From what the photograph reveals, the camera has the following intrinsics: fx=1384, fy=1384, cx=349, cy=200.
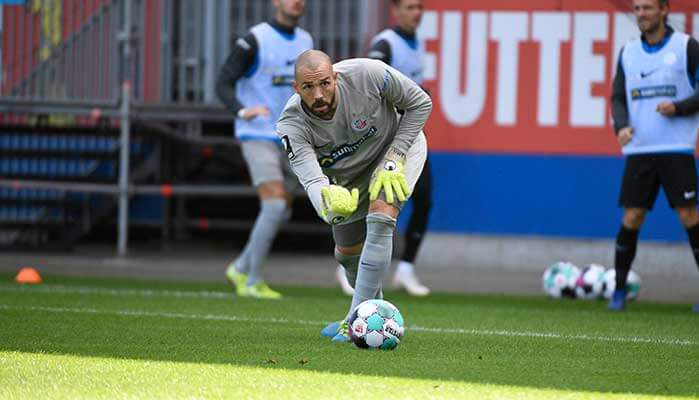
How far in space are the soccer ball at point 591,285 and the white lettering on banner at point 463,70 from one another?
118 inches

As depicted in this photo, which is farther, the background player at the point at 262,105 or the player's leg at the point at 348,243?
the background player at the point at 262,105

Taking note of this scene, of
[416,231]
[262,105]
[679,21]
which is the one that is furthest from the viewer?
[679,21]

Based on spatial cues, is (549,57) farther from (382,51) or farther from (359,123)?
(359,123)

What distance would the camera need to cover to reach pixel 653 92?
10180mm

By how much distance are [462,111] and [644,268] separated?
93.2 inches

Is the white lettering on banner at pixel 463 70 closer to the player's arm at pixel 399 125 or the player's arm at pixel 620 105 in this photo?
the player's arm at pixel 620 105

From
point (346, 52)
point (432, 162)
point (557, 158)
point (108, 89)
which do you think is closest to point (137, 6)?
point (108, 89)

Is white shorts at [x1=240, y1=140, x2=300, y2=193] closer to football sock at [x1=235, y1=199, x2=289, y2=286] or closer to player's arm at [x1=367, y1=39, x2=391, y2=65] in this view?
football sock at [x1=235, y1=199, x2=289, y2=286]

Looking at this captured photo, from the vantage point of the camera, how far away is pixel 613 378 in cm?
616

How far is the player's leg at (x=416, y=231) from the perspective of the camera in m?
11.4

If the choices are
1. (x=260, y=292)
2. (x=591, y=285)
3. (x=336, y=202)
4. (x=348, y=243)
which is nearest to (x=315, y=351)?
A: (x=336, y=202)

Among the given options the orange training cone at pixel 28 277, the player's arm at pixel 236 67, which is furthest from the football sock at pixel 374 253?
the orange training cone at pixel 28 277

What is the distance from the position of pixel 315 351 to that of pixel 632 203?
12.8 feet

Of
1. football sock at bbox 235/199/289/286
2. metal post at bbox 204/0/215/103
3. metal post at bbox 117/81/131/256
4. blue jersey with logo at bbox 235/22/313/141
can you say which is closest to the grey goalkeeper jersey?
football sock at bbox 235/199/289/286
